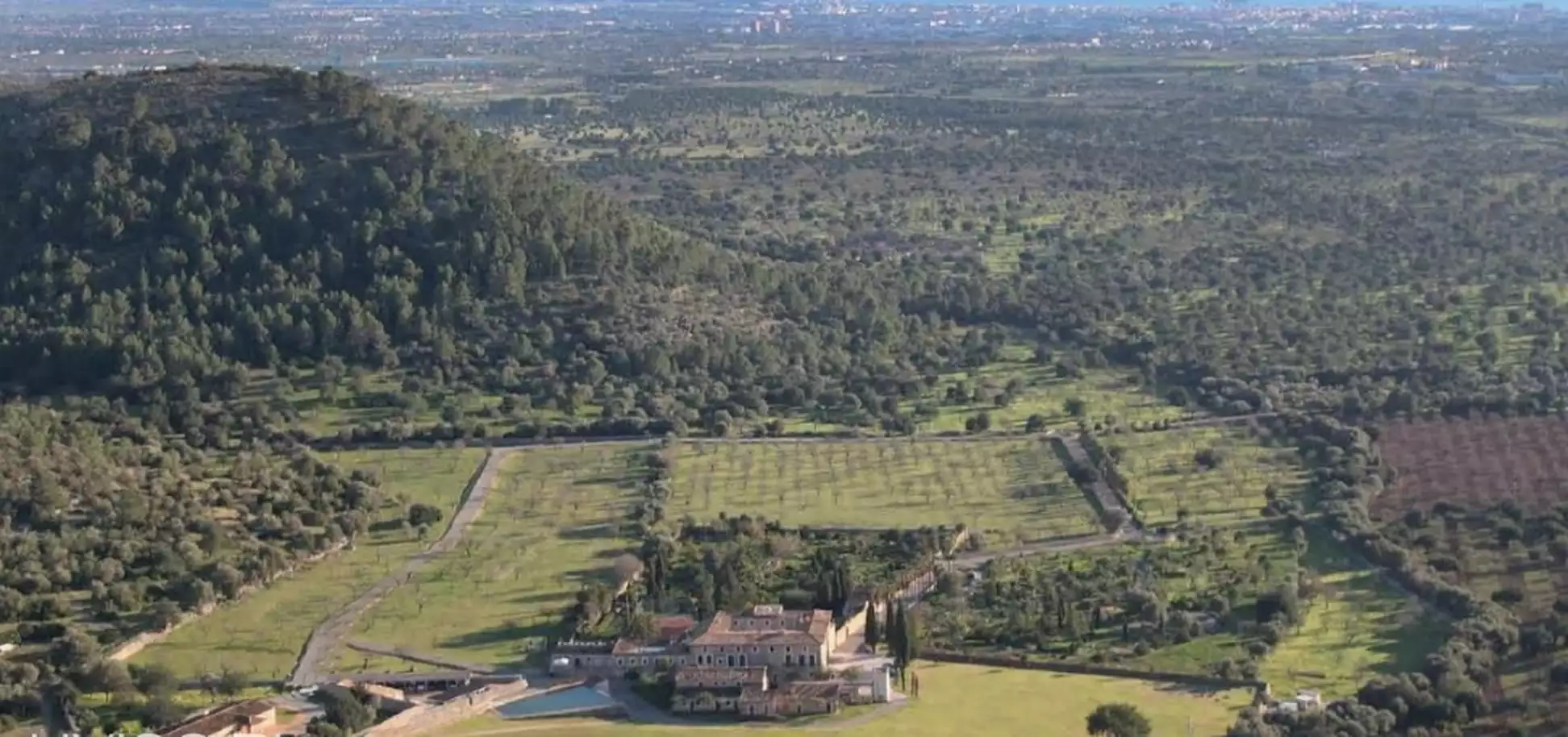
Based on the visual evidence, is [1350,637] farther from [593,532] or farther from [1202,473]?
[593,532]

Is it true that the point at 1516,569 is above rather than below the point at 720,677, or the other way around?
below

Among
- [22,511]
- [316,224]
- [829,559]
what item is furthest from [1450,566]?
[316,224]

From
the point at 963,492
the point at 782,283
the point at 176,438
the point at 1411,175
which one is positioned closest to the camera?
the point at 963,492

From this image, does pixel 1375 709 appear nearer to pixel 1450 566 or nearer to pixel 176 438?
pixel 1450 566

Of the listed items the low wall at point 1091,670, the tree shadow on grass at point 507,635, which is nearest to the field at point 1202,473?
the low wall at point 1091,670

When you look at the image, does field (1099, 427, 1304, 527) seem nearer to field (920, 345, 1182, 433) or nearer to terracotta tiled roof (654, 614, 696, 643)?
field (920, 345, 1182, 433)

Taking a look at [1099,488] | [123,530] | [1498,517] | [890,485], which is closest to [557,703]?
[123,530]

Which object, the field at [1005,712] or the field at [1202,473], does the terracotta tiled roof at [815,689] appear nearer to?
the field at [1005,712]
